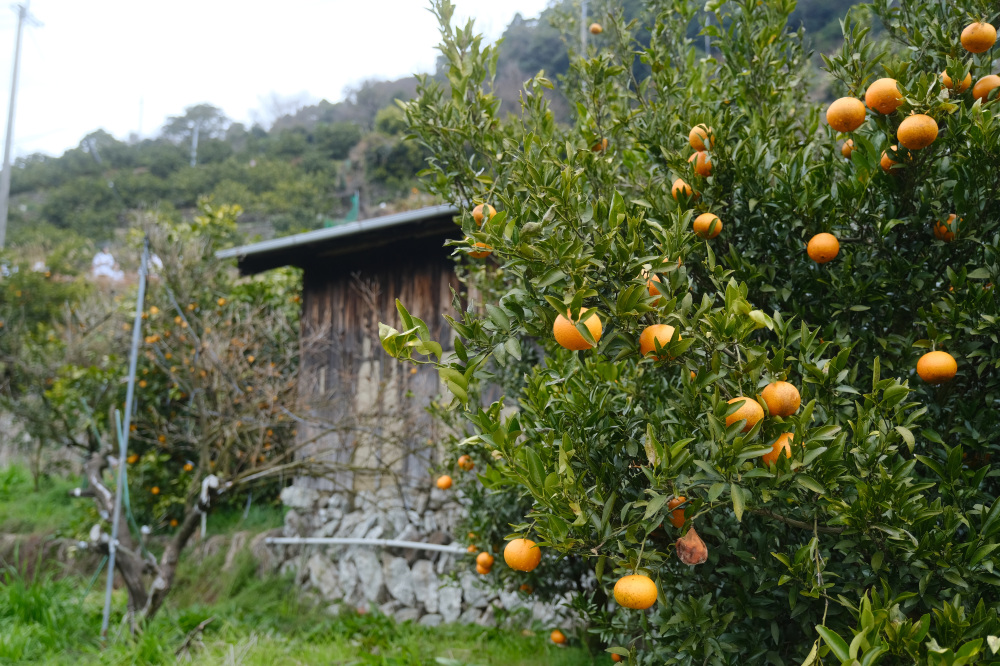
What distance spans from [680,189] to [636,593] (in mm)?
1226

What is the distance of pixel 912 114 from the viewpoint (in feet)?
5.82

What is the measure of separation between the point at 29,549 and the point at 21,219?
78.5ft

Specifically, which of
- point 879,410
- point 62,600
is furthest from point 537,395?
point 62,600

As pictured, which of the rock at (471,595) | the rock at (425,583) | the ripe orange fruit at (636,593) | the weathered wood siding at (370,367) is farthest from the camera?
the weathered wood siding at (370,367)

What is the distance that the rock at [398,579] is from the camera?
585 centimetres

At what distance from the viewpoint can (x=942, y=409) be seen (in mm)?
1996

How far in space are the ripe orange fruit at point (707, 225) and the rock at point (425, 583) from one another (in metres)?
4.70

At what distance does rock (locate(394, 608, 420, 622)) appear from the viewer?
5.71 meters

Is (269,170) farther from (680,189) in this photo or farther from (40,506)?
(680,189)

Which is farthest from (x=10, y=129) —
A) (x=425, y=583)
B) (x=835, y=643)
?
(x=835, y=643)

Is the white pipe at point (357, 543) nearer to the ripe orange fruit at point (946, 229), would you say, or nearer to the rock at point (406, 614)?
the rock at point (406, 614)

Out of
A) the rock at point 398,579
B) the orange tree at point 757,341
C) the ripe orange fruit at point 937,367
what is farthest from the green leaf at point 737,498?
the rock at point 398,579

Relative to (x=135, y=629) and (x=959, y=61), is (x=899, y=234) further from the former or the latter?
(x=135, y=629)

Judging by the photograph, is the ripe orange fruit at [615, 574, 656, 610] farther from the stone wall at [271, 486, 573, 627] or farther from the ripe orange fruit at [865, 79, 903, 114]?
the stone wall at [271, 486, 573, 627]
